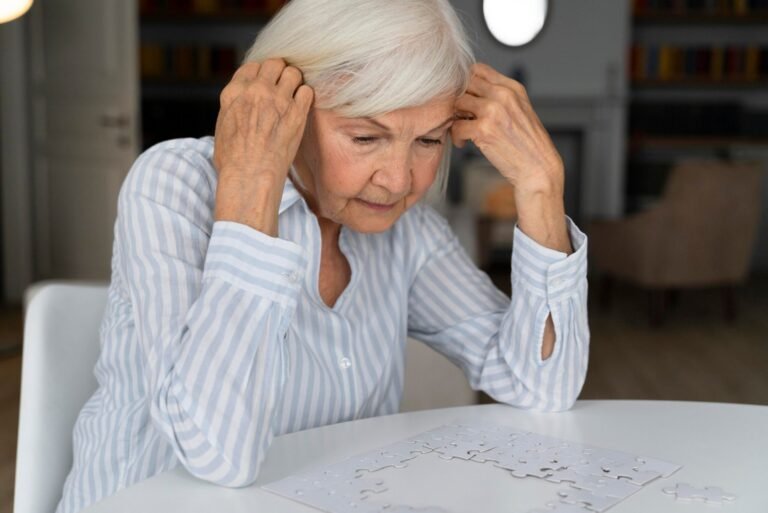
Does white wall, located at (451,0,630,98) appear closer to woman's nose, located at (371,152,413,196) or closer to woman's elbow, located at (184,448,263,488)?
woman's nose, located at (371,152,413,196)

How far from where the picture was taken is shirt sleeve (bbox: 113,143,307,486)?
38.2 inches

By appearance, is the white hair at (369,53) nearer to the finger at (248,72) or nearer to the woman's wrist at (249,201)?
the finger at (248,72)

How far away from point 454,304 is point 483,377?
0.42 feet

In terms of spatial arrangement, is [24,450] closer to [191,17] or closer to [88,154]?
[88,154]

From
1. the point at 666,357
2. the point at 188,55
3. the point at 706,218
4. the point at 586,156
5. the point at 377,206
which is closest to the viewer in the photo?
the point at 377,206

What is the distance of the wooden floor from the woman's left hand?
1.87m

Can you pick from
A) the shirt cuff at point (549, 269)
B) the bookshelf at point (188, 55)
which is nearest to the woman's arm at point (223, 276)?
the shirt cuff at point (549, 269)

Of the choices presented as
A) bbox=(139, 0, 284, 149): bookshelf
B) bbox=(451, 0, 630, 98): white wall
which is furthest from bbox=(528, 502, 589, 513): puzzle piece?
bbox=(139, 0, 284, 149): bookshelf

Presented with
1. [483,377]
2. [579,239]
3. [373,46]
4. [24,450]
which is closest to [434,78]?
[373,46]

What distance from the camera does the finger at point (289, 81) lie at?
1140 millimetres

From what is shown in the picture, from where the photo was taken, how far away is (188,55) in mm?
7219

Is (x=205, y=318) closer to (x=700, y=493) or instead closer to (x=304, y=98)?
(x=304, y=98)

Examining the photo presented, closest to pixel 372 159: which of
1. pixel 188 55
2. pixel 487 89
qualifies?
pixel 487 89

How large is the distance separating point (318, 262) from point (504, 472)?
17.4 inches
